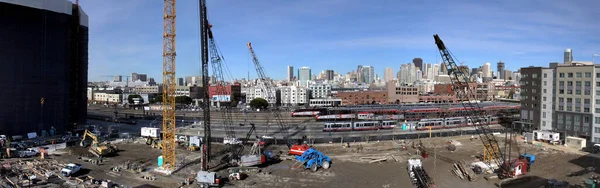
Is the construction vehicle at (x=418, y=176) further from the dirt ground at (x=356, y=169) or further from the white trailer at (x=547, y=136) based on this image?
the white trailer at (x=547, y=136)

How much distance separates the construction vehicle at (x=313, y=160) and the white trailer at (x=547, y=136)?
58.3 feet

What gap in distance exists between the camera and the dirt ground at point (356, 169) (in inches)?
655

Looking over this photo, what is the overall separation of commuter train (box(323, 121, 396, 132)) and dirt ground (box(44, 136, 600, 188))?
700 cm

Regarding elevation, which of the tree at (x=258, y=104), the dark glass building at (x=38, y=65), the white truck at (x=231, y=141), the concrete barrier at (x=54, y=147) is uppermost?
the dark glass building at (x=38, y=65)

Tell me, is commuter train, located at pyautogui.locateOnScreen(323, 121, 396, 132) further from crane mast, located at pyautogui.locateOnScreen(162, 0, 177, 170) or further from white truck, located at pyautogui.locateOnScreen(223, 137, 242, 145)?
crane mast, located at pyautogui.locateOnScreen(162, 0, 177, 170)

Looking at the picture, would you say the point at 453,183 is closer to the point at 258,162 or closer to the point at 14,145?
the point at 258,162

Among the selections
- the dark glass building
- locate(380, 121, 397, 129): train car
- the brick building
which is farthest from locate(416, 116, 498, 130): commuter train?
the brick building

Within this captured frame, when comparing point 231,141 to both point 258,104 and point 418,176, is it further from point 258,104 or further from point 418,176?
point 258,104

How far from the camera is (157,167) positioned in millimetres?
19125

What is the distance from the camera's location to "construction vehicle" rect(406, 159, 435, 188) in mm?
16031

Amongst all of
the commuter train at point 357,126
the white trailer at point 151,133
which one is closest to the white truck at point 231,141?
the white trailer at point 151,133

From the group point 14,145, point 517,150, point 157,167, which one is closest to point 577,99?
point 517,150

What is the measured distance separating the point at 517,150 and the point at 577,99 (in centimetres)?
750

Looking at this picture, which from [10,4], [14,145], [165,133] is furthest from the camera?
[10,4]
